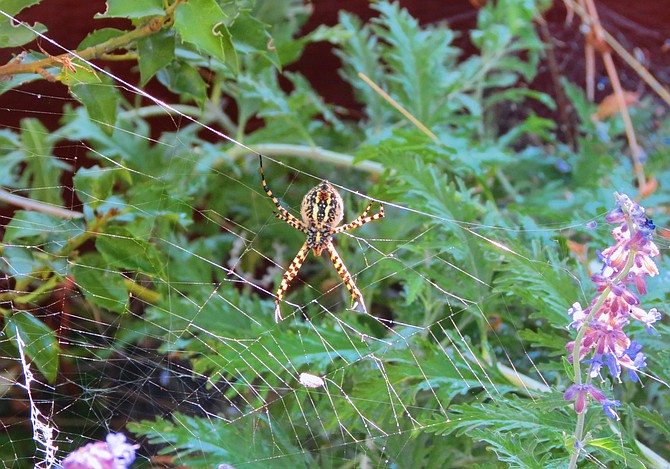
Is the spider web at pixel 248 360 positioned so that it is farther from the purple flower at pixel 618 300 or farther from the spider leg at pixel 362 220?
the purple flower at pixel 618 300

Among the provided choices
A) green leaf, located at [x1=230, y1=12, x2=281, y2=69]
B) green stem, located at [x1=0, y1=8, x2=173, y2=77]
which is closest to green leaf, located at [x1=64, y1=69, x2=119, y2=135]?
green stem, located at [x1=0, y1=8, x2=173, y2=77]

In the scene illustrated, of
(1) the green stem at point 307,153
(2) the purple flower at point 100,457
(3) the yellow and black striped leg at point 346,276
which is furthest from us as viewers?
(1) the green stem at point 307,153

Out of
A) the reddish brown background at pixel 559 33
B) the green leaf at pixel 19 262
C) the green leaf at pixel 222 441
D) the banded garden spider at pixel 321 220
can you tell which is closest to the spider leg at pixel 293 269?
the banded garden spider at pixel 321 220

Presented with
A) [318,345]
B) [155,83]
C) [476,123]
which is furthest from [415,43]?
[318,345]

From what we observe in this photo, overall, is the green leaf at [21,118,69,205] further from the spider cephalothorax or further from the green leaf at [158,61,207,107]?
the spider cephalothorax

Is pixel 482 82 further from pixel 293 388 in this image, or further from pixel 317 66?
pixel 293 388
